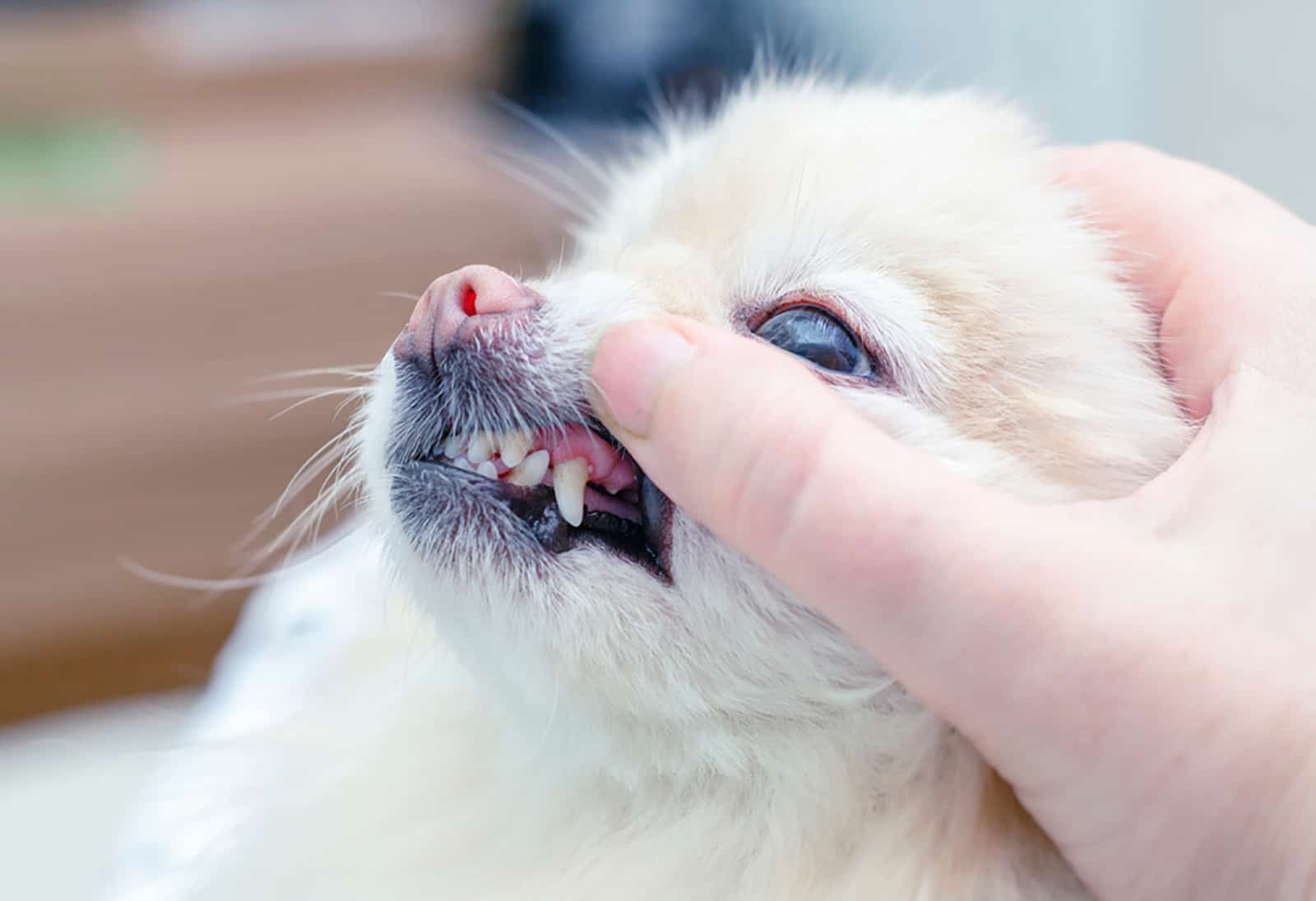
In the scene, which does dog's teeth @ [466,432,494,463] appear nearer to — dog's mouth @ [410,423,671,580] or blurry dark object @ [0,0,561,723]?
dog's mouth @ [410,423,671,580]

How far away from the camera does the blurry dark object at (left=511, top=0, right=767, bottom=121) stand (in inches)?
94.6

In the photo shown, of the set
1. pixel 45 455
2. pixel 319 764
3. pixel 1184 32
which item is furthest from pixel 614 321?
pixel 45 455

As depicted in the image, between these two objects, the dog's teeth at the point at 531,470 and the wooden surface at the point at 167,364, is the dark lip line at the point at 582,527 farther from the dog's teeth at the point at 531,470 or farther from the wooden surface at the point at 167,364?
the wooden surface at the point at 167,364

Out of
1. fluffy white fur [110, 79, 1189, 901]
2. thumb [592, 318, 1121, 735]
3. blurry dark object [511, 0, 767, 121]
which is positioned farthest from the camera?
blurry dark object [511, 0, 767, 121]

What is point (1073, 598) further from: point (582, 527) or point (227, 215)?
point (227, 215)

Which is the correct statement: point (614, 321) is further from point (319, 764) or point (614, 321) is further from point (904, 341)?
point (319, 764)

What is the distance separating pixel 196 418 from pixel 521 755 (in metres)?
1.58

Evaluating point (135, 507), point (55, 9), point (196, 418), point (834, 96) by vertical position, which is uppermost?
point (834, 96)

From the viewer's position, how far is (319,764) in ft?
3.03

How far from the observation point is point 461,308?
2.38 ft

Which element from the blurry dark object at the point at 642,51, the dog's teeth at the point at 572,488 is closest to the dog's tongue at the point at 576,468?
the dog's teeth at the point at 572,488

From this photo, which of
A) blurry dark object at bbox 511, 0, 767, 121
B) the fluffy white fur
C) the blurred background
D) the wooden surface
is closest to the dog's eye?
the fluffy white fur

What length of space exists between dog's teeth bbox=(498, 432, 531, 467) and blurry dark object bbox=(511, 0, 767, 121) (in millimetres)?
1749

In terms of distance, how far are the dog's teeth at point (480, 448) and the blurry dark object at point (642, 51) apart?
1.74 m
